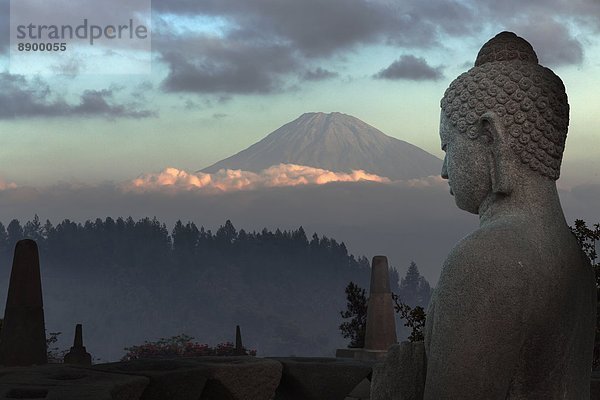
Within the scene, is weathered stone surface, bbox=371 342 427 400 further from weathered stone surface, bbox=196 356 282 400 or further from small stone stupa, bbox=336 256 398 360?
small stone stupa, bbox=336 256 398 360

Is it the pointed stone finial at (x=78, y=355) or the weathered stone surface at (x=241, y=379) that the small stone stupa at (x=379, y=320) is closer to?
the pointed stone finial at (x=78, y=355)

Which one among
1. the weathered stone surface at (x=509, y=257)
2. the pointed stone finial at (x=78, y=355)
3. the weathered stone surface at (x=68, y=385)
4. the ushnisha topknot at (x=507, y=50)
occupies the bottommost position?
the pointed stone finial at (x=78, y=355)

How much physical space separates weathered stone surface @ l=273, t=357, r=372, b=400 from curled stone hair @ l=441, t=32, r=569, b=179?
5.15 meters

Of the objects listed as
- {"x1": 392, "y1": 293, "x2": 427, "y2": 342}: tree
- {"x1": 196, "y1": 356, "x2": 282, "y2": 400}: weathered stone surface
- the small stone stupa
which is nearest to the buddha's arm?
{"x1": 196, "y1": 356, "x2": 282, "y2": 400}: weathered stone surface

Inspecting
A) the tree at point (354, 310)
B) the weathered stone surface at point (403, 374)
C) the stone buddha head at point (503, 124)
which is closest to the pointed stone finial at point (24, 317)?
the weathered stone surface at point (403, 374)

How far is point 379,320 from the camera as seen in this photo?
48.6 ft

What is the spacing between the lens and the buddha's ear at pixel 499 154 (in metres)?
3.96

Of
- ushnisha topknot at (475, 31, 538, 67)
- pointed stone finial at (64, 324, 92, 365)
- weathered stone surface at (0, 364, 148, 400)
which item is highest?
ushnisha topknot at (475, 31, 538, 67)

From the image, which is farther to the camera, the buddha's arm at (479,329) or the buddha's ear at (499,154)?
the buddha's ear at (499,154)

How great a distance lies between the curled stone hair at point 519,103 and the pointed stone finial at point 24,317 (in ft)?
24.9

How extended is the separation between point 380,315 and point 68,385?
8824 millimetres

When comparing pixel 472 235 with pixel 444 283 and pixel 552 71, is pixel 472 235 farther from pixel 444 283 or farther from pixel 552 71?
pixel 552 71

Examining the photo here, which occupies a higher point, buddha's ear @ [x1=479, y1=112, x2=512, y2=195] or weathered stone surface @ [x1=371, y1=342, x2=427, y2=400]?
buddha's ear @ [x1=479, y1=112, x2=512, y2=195]

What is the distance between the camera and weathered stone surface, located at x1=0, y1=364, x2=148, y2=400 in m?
6.23
